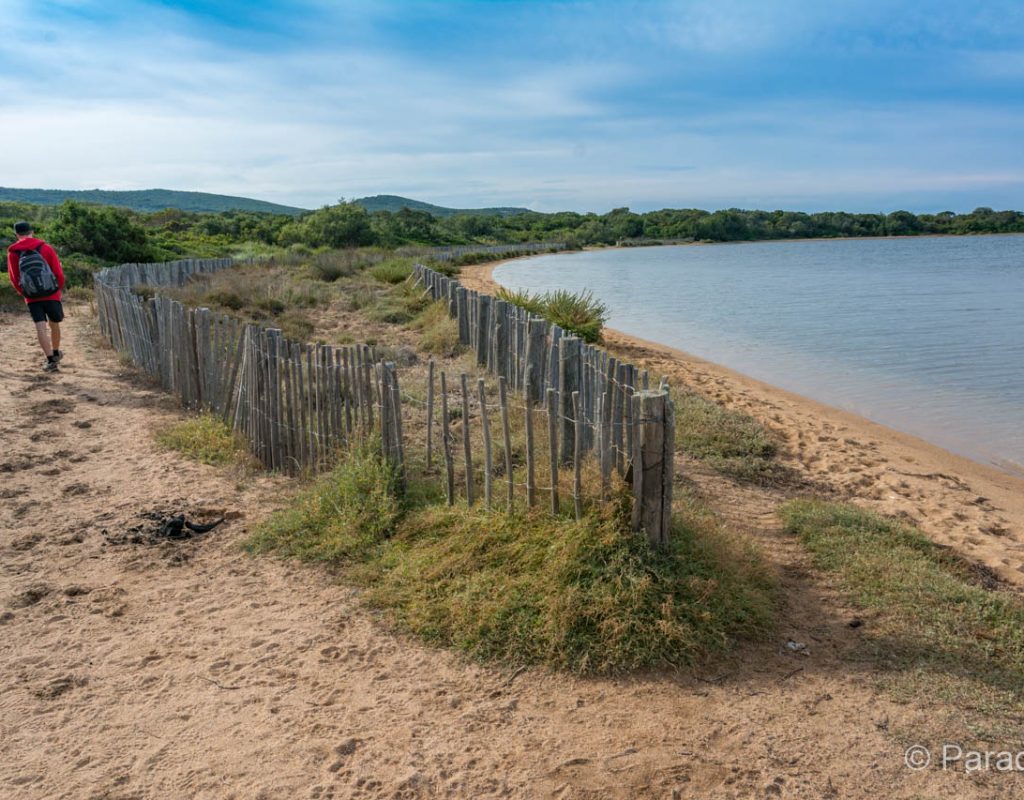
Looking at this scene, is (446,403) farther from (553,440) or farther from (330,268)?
(330,268)

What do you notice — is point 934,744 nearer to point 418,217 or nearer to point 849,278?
point 849,278

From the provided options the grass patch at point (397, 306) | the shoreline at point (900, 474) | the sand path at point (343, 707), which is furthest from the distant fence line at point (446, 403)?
the grass patch at point (397, 306)

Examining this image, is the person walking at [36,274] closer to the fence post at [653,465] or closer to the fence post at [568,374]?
the fence post at [568,374]

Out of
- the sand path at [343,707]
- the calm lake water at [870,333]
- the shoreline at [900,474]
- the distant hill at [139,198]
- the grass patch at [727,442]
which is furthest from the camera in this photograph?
the distant hill at [139,198]

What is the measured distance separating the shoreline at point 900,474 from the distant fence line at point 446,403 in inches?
105

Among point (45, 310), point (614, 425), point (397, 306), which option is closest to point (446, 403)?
point (614, 425)

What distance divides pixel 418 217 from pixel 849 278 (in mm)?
35865

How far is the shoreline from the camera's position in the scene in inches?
219

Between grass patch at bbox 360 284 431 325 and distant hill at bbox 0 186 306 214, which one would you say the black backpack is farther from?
distant hill at bbox 0 186 306 214

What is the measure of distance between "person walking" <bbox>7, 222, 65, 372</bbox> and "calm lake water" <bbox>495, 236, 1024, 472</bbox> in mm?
10260

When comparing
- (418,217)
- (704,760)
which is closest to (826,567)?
(704,760)

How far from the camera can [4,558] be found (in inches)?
177

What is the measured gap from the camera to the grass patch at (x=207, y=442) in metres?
6.17

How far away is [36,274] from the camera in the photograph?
8.66 m
